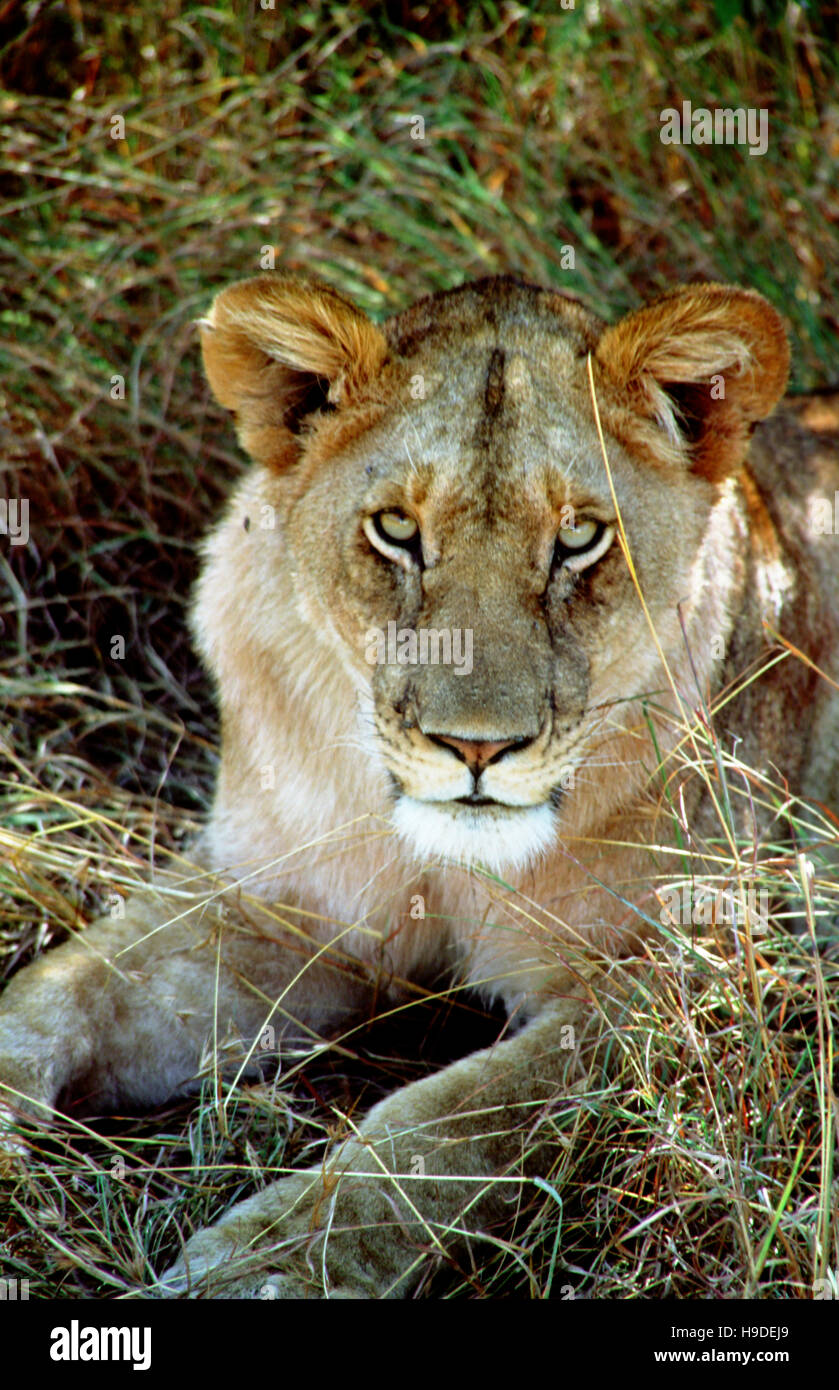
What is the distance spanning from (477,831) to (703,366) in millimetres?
1027

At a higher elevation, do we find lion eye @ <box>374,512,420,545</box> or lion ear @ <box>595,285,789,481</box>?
lion ear @ <box>595,285,789,481</box>

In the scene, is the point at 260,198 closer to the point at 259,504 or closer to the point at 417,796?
the point at 259,504

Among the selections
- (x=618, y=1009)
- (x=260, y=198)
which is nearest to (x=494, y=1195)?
(x=618, y=1009)

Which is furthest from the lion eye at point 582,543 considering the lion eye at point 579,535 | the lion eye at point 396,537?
the lion eye at point 396,537

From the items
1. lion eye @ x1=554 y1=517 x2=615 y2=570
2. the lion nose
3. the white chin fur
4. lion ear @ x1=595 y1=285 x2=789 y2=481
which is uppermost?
lion ear @ x1=595 y1=285 x2=789 y2=481

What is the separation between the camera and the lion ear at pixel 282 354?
2824 mm

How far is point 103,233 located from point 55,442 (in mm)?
1062

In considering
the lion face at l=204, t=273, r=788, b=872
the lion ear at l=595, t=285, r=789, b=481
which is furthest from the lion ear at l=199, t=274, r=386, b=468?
the lion ear at l=595, t=285, r=789, b=481

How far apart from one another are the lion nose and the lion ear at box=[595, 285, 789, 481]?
779mm

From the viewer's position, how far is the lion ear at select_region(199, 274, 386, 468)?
9.27 feet

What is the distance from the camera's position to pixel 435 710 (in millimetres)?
2572

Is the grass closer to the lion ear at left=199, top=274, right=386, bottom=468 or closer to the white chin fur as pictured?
the white chin fur

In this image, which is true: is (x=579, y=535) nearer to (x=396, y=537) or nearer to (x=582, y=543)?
(x=582, y=543)

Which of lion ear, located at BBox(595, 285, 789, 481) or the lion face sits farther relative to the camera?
lion ear, located at BBox(595, 285, 789, 481)
